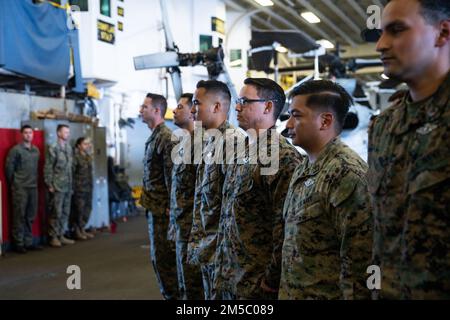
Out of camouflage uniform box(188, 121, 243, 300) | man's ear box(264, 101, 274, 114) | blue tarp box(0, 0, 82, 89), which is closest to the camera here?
man's ear box(264, 101, 274, 114)

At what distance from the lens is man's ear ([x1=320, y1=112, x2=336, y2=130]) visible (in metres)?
2.03

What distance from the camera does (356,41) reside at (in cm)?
1475

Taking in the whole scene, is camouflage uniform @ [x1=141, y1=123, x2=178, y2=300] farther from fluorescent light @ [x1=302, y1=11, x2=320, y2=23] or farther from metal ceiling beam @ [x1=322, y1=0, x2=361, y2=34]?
fluorescent light @ [x1=302, y1=11, x2=320, y2=23]

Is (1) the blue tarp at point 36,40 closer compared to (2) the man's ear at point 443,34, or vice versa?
(2) the man's ear at point 443,34

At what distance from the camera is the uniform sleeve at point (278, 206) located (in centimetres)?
214

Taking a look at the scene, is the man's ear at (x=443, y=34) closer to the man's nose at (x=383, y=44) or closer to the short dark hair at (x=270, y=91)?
the man's nose at (x=383, y=44)

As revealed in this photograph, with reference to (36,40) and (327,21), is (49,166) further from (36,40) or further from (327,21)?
(327,21)

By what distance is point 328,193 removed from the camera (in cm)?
179

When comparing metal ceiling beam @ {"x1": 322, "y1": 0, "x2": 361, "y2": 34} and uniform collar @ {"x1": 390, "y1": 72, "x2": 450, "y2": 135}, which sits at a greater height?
metal ceiling beam @ {"x1": 322, "y1": 0, "x2": 361, "y2": 34}

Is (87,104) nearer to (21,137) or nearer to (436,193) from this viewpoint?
(21,137)

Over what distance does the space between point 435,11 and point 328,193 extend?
72 centimetres

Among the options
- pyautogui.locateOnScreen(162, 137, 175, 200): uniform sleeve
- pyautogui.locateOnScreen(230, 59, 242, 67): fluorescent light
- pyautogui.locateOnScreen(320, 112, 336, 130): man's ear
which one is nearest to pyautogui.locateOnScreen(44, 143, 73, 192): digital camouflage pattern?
pyautogui.locateOnScreen(162, 137, 175, 200): uniform sleeve

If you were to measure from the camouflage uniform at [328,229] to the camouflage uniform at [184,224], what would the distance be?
1.48m

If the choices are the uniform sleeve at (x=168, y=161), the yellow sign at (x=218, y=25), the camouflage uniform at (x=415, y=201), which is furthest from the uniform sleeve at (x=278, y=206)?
the yellow sign at (x=218, y=25)
